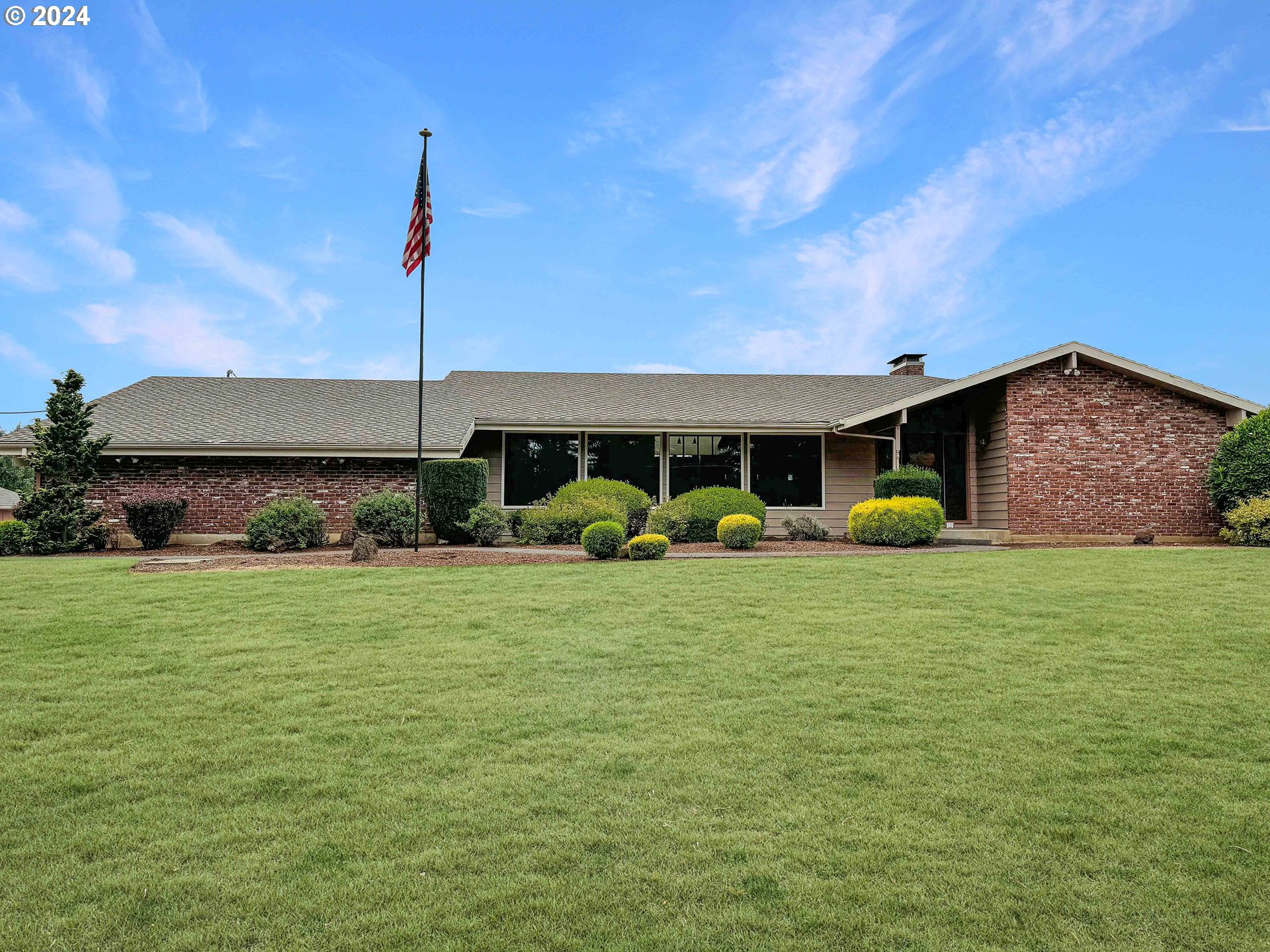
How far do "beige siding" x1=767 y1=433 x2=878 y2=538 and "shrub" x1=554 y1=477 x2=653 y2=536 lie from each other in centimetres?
458

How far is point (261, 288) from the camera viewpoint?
18672 mm

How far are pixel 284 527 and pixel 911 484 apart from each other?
12160mm

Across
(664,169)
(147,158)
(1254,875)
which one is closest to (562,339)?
(664,169)

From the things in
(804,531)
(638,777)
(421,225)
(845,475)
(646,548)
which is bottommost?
(638,777)

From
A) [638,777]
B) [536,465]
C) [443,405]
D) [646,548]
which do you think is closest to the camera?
[638,777]

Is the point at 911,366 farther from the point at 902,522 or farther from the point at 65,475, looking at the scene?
the point at 65,475

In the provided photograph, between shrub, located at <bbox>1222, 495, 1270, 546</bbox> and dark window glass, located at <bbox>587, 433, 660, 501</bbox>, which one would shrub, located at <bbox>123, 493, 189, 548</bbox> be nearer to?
dark window glass, located at <bbox>587, 433, 660, 501</bbox>

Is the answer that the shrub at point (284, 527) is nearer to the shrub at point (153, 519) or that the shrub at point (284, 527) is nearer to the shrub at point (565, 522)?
the shrub at point (153, 519)

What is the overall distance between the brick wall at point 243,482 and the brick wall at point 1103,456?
1288 cm

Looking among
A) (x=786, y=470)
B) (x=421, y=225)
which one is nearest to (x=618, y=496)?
(x=786, y=470)

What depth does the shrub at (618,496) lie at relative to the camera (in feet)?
55.3

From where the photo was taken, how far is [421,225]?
561 inches

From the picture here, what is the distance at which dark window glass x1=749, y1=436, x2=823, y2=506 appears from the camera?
19.0m

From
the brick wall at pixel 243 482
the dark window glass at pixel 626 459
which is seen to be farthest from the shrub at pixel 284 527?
the dark window glass at pixel 626 459
